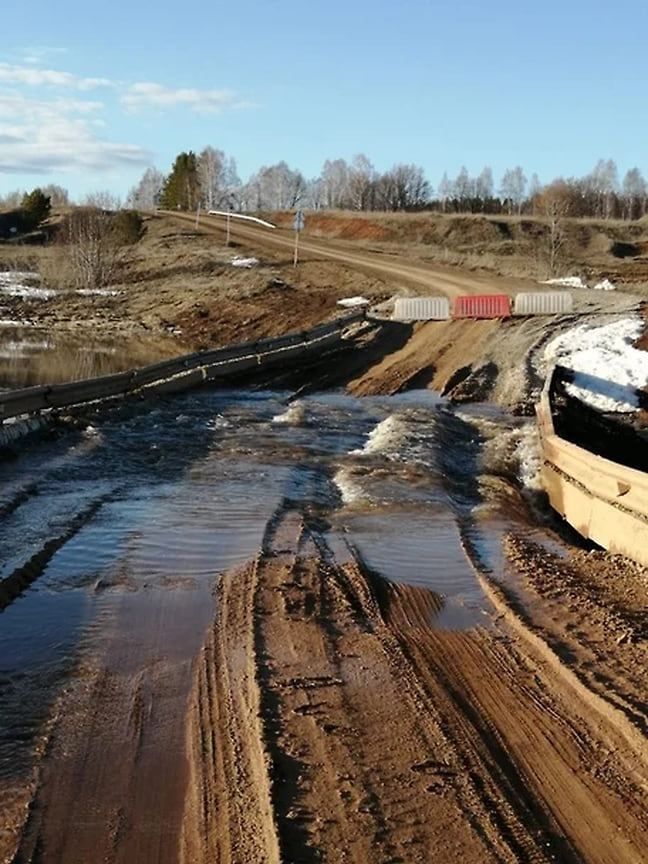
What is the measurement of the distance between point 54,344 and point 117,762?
30.5 meters

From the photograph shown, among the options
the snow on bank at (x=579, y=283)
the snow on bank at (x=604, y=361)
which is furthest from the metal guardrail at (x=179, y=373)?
the snow on bank at (x=579, y=283)

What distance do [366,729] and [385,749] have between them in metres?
0.28

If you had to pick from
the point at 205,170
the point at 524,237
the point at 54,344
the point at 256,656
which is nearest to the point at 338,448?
the point at 256,656

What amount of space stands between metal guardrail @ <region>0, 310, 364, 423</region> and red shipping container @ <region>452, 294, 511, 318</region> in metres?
3.24

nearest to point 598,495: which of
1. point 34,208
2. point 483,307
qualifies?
point 483,307

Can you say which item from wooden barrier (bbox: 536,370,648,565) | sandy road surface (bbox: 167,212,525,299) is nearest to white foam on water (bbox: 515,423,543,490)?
wooden barrier (bbox: 536,370,648,565)

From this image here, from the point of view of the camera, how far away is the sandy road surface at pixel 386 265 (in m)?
40.2

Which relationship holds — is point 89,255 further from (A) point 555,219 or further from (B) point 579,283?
(A) point 555,219

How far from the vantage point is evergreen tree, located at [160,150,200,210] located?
111 m

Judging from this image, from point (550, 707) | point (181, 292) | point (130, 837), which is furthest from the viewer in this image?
point (181, 292)

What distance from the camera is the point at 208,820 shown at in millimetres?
4852

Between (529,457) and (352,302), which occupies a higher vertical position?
(352,302)

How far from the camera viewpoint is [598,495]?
12031 mm

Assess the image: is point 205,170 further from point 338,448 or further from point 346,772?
point 346,772
